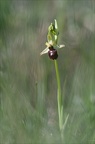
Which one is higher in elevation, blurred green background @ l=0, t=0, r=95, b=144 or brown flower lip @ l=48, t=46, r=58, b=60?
brown flower lip @ l=48, t=46, r=58, b=60

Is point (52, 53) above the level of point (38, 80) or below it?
above

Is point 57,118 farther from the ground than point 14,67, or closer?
closer

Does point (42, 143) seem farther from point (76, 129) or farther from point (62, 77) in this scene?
point (62, 77)

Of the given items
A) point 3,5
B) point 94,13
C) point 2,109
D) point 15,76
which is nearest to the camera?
point 2,109

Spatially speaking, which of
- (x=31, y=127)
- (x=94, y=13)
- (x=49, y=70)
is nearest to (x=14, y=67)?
(x=49, y=70)

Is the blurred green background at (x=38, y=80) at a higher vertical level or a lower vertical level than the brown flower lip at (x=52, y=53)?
lower

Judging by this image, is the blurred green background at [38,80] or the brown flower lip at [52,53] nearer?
the blurred green background at [38,80]

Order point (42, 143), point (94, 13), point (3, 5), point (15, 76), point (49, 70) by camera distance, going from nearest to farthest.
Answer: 1. point (42, 143)
2. point (15, 76)
3. point (49, 70)
4. point (3, 5)
5. point (94, 13)

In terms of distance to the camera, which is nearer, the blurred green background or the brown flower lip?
the blurred green background
